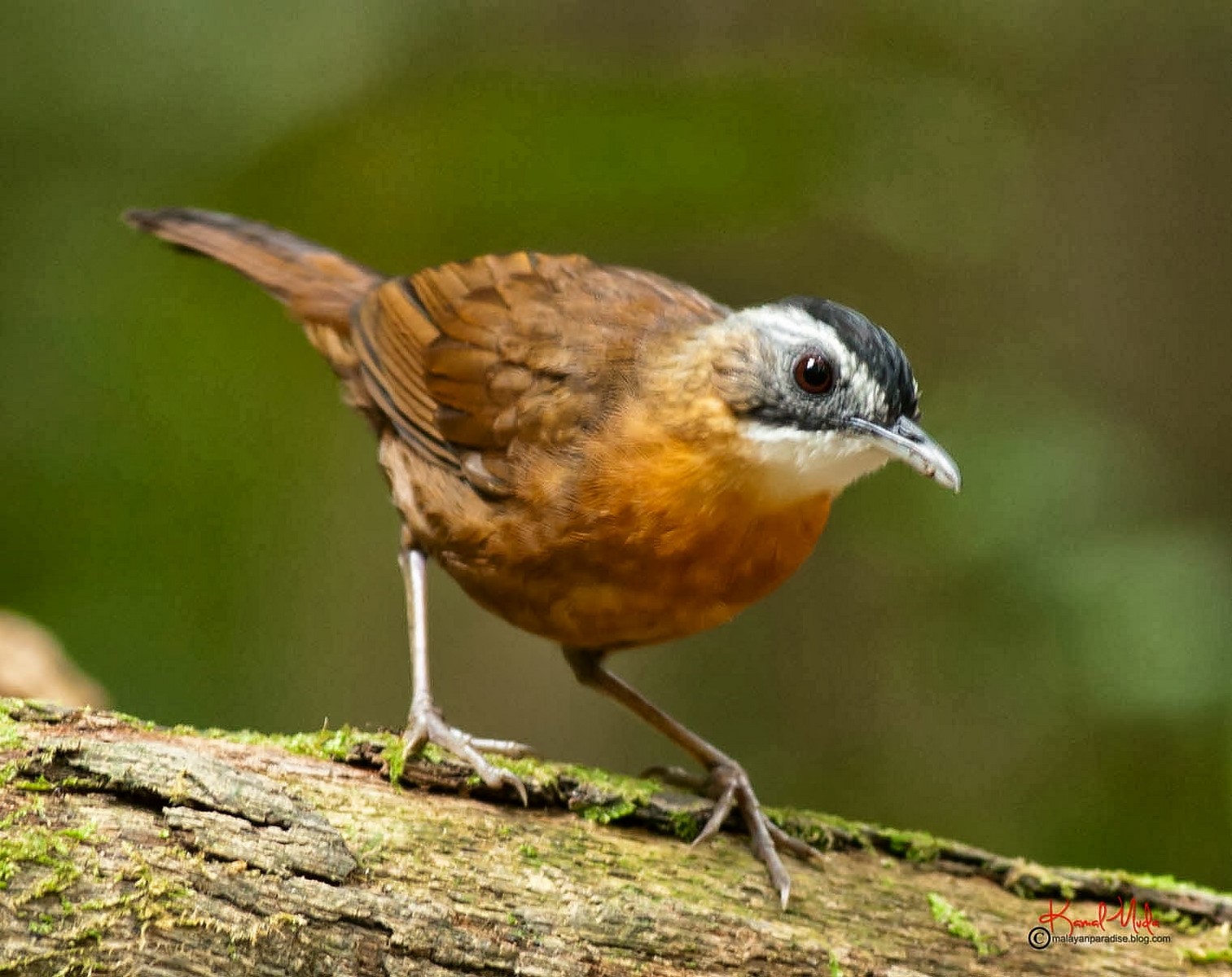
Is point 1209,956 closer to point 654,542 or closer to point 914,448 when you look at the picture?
point 914,448

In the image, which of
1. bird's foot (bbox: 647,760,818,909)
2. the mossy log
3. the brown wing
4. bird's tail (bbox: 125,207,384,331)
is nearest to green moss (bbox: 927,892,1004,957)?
the mossy log

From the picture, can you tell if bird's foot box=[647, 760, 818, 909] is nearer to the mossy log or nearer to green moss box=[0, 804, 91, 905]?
the mossy log

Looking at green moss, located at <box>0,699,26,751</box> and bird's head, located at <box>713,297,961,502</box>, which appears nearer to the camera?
green moss, located at <box>0,699,26,751</box>

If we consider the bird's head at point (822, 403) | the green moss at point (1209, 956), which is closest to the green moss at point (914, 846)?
the green moss at point (1209, 956)

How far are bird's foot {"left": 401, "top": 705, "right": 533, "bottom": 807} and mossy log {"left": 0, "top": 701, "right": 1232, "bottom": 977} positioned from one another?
0.05 metres

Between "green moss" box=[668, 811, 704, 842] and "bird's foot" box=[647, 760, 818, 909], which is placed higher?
"bird's foot" box=[647, 760, 818, 909]

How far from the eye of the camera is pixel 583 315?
3715 millimetres

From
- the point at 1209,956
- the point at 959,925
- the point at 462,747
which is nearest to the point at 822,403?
the point at 462,747

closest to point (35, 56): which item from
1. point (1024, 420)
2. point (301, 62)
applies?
point (301, 62)

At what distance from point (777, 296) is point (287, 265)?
3236mm

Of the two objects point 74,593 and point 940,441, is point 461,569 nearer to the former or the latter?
point 940,441

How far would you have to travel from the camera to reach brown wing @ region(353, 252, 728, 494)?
11.5 feet

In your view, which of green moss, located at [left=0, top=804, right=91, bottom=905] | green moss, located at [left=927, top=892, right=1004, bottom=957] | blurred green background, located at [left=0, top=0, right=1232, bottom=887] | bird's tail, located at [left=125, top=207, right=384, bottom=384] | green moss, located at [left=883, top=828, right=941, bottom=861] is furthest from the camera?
blurred green background, located at [left=0, top=0, right=1232, bottom=887]
